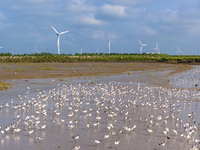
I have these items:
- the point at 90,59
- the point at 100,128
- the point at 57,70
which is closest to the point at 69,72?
the point at 57,70

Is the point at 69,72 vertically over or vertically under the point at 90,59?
under

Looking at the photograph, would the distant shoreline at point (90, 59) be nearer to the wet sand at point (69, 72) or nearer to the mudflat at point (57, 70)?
the mudflat at point (57, 70)

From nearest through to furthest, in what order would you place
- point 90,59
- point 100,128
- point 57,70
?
point 100,128, point 57,70, point 90,59

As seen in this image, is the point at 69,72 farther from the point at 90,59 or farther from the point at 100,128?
the point at 90,59

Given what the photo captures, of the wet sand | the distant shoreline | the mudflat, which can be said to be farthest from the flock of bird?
the distant shoreline

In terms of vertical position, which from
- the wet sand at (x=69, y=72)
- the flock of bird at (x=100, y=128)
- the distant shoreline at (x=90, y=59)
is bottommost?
the flock of bird at (x=100, y=128)

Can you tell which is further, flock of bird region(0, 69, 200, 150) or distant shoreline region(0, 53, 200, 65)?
distant shoreline region(0, 53, 200, 65)

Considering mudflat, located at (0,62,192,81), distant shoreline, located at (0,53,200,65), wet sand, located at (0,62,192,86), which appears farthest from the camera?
distant shoreline, located at (0,53,200,65)

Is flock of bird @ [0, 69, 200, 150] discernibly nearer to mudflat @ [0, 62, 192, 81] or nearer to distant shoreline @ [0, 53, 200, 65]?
mudflat @ [0, 62, 192, 81]

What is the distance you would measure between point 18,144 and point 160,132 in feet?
18.4

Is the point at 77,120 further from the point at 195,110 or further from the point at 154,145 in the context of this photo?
the point at 195,110

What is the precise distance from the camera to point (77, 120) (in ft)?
40.7

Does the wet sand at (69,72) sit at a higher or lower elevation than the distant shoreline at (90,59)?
lower

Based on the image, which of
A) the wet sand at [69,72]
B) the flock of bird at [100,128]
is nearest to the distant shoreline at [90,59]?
the wet sand at [69,72]
